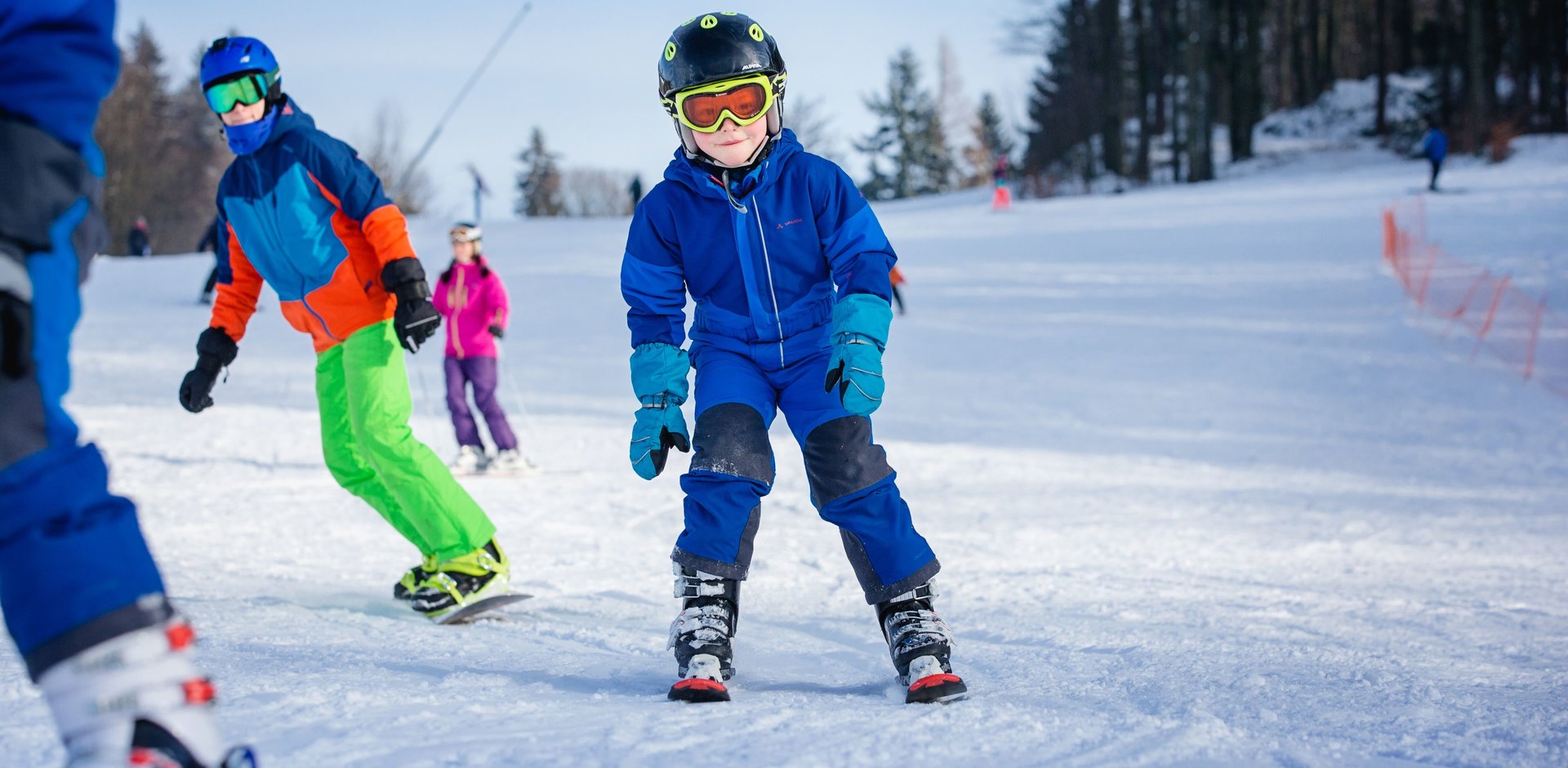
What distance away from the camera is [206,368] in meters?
4.12

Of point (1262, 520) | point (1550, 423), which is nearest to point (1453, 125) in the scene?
point (1550, 423)

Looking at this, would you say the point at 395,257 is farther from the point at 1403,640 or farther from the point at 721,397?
the point at 1403,640

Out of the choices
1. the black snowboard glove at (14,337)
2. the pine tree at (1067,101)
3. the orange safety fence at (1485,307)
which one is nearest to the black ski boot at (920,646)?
the black snowboard glove at (14,337)

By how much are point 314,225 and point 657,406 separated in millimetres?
1701

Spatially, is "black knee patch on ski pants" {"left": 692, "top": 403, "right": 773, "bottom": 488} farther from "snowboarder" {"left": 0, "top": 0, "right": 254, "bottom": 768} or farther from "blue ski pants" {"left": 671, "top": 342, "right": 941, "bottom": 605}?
"snowboarder" {"left": 0, "top": 0, "right": 254, "bottom": 768}

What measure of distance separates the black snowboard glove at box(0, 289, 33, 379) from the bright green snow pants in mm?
2550

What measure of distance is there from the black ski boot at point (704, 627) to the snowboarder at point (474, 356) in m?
5.64

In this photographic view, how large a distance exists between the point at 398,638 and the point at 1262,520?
16.2 ft

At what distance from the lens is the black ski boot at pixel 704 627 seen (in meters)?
2.81

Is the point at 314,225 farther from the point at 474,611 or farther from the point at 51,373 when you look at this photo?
the point at 51,373

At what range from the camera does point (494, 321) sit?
27.7 ft

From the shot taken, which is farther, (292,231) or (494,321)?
(494,321)

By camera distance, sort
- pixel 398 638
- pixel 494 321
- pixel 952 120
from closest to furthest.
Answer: pixel 398 638, pixel 494 321, pixel 952 120

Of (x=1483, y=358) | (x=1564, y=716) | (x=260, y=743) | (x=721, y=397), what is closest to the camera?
(x=260, y=743)
